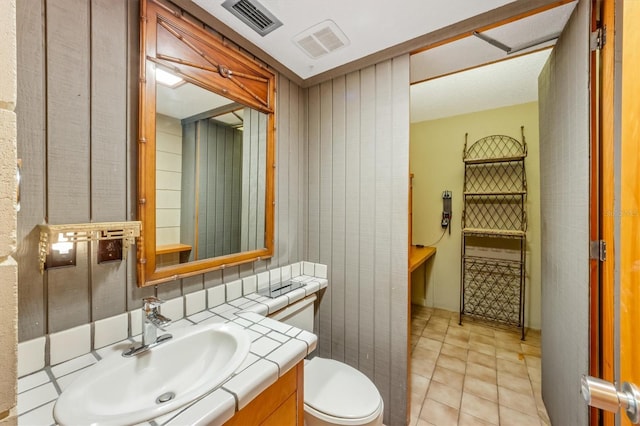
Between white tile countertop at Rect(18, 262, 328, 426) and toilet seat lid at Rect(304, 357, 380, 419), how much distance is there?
0.43 metres

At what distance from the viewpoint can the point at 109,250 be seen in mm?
1005

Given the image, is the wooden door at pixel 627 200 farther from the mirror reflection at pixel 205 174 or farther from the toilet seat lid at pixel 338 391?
the mirror reflection at pixel 205 174

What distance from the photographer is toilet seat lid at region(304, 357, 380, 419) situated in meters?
1.20

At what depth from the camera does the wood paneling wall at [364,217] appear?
5.22 ft

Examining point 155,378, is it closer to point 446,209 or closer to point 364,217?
point 364,217

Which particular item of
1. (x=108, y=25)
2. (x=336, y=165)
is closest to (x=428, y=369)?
(x=336, y=165)

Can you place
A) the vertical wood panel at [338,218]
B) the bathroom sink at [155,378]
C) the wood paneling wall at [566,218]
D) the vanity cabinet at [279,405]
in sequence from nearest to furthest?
1. the bathroom sink at [155,378]
2. the vanity cabinet at [279,405]
3. the wood paneling wall at [566,218]
4. the vertical wood panel at [338,218]

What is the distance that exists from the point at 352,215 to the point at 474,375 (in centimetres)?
163

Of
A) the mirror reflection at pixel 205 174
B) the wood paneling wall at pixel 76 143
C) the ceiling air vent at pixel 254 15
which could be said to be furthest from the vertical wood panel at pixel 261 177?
the wood paneling wall at pixel 76 143

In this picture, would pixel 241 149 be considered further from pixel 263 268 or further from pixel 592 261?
pixel 592 261

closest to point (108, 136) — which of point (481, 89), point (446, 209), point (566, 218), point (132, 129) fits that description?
point (132, 129)

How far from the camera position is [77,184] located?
0.93 metres

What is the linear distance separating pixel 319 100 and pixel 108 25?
1.24 metres

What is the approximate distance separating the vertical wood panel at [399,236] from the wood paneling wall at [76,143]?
1.28 meters
